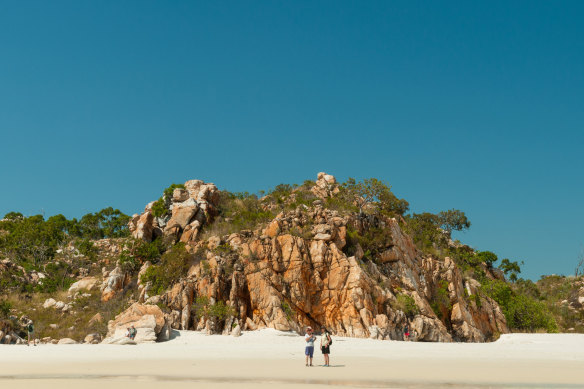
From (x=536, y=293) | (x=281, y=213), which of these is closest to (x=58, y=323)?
(x=281, y=213)

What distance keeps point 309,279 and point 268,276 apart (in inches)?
114

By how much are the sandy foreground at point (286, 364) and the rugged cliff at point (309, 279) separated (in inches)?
127

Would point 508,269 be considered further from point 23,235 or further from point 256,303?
point 23,235

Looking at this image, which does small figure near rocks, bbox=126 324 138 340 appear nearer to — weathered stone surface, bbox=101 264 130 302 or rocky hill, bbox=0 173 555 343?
rocky hill, bbox=0 173 555 343

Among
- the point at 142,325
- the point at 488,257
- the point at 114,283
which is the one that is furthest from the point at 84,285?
the point at 488,257

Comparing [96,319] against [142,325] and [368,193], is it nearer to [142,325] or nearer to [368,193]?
[142,325]

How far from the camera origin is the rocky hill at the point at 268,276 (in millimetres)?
32688

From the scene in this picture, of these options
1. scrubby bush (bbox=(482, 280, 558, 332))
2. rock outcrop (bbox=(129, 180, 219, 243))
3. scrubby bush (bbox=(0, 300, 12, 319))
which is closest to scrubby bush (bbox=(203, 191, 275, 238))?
rock outcrop (bbox=(129, 180, 219, 243))

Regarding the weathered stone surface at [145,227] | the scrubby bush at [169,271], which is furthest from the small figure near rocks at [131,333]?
the weathered stone surface at [145,227]

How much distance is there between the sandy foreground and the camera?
1474 centimetres

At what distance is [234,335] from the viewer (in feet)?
96.5

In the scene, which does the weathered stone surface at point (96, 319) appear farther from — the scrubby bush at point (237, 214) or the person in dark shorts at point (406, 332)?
the person in dark shorts at point (406, 332)

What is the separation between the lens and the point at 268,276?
33.9 metres

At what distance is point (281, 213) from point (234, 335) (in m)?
11.9
